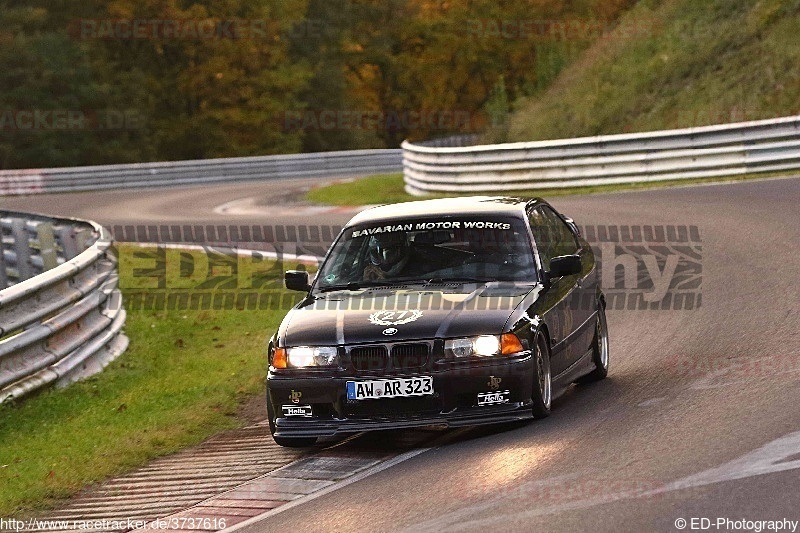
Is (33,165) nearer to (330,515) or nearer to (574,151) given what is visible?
(574,151)

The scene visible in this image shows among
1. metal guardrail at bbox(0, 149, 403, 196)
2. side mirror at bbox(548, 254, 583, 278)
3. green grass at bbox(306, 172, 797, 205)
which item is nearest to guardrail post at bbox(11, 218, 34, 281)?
green grass at bbox(306, 172, 797, 205)

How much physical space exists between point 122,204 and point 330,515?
29.6 meters

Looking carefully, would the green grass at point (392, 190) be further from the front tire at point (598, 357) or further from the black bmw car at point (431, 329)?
the black bmw car at point (431, 329)

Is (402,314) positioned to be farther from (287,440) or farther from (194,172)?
(194,172)

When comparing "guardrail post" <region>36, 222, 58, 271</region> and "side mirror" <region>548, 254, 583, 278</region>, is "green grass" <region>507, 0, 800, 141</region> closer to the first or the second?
"guardrail post" <region>36, 222, 58, 271</region>

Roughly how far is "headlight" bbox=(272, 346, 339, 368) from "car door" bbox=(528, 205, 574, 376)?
144cm

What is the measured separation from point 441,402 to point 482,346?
1.38 ft

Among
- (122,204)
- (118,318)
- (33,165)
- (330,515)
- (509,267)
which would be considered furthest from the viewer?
(33,165)

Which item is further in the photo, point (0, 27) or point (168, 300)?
point (0, 27)

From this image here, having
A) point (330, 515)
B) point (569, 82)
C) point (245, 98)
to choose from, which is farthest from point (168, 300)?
point (245, 98)

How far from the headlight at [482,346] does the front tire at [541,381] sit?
199mm

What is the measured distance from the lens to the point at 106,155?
2566 inches

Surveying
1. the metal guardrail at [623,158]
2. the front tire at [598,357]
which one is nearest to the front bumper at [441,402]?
the front tire at [598,357]

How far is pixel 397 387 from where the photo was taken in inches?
328
